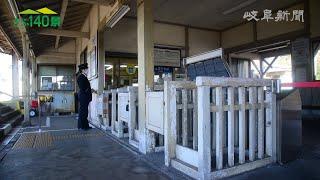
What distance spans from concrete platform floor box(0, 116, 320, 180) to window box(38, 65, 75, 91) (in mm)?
7907

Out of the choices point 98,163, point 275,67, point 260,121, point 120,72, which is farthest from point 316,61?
point 98,163

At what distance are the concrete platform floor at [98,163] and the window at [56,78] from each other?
7907mm

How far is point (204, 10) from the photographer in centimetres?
773

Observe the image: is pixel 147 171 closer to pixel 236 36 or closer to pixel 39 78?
pixel 236 36

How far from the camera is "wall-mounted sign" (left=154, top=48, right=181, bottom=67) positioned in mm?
8656

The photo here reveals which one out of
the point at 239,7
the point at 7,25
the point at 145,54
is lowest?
the point at 145,54

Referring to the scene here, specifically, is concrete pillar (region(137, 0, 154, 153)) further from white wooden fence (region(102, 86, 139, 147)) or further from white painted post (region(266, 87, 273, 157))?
white painted post (region(266, 87, 273, 157))

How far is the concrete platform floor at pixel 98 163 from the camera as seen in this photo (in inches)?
105

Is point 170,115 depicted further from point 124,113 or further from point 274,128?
point 124,113

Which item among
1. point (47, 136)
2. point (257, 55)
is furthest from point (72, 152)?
point (257, 55)

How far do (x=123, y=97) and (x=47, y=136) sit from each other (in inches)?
75.0

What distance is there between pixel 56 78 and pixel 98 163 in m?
10.0

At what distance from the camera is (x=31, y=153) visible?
12.3 feet

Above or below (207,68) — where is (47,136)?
below
